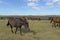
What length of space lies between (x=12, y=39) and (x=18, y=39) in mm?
506

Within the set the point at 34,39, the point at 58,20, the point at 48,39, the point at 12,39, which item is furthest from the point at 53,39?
the point at 58,20

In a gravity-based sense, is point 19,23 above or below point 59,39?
above

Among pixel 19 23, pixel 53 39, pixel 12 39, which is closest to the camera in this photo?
pixel 12 39

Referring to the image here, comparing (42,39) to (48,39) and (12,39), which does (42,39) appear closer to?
(48,39)

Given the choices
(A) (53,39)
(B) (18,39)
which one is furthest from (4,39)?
(A) (53,39)

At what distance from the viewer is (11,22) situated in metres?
15.2

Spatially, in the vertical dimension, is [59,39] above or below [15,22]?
below

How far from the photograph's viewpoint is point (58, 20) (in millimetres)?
21562

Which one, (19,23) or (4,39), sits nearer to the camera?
(4,39)

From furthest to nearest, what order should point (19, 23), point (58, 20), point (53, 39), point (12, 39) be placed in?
point (58, 20), point (19, 23), point (53, 39), point (12, 39)

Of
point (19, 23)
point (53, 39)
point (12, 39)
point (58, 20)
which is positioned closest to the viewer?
point (12, 39)

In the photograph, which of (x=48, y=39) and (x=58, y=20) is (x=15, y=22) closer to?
(x=48, y=39)

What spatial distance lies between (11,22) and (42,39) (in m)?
5.00

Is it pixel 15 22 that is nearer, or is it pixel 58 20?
pixel 15 22
